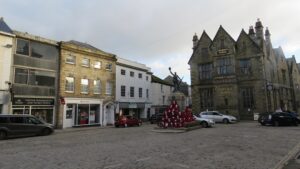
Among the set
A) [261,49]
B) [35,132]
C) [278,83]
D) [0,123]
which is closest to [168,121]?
[35,132]

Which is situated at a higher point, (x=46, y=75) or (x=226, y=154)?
(x=46, y=75)

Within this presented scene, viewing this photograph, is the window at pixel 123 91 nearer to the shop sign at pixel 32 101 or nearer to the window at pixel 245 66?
the shop sign at pixel 32 101

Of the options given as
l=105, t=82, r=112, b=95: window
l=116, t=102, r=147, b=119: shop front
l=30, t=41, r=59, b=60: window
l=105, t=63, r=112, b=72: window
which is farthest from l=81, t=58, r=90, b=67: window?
l=116, t=102, r=147, b=119: shop front

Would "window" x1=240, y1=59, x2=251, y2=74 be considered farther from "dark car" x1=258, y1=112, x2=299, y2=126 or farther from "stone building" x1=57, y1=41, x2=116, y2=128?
"stone building" x1=57, y1=41, x2=116, y2=128

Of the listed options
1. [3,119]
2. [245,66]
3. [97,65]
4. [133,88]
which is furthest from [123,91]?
[3,119]

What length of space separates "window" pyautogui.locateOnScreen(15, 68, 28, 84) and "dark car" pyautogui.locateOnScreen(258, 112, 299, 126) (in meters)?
25.9

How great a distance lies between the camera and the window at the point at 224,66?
3838 cm

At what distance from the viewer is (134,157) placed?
386 inches

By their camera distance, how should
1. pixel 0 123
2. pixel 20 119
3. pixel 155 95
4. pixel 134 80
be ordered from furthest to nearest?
pixel 155 95, pixel 134 80, pixel 20 119, pixel 0 123

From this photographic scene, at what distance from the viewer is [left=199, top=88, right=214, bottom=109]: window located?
39.7 metres

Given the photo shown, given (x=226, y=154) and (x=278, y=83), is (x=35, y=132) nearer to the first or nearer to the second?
(x=226, y=154)

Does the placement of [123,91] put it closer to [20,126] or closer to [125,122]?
[125,122]

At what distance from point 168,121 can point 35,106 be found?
13.9m

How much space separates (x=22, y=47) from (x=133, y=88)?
18816mm
